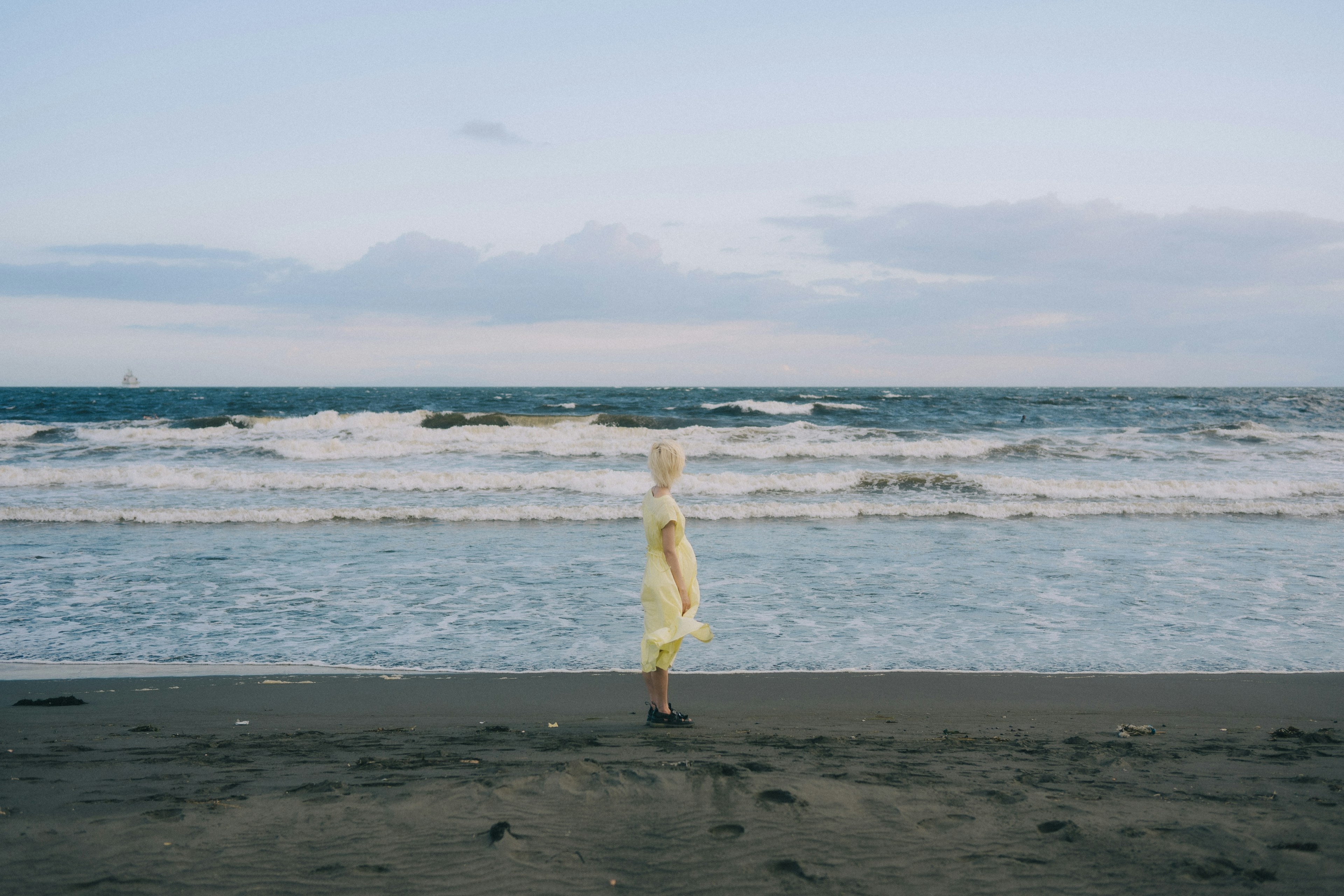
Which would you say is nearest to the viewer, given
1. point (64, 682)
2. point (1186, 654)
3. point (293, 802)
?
point (293, 802)

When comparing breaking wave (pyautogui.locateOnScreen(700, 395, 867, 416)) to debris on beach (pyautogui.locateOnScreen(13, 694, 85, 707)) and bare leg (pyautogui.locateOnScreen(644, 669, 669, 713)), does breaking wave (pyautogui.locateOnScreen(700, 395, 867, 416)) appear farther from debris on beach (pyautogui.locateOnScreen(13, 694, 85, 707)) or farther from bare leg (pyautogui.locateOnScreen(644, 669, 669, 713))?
debris on beach (pyautogui.locateOnScreen(13, 694, 85, 707))

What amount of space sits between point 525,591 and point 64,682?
12.7ft

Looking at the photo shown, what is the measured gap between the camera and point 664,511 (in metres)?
4.27

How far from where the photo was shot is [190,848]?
101 inches

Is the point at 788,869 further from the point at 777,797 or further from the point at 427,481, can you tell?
the point at 427,481

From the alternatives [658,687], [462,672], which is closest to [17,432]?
[462,672]

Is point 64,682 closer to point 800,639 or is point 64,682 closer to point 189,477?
point 800,639

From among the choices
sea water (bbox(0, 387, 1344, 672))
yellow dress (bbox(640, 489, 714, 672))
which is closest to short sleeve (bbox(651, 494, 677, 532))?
yellow dress (bbox(640, 489, 714, 672))

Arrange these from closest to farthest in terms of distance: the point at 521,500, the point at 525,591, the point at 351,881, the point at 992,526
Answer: the point at 351,881 → the point at 525,591 → the point at 992,526 → the point at 521,500

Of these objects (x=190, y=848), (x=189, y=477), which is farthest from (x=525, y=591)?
(x=189, y=477)

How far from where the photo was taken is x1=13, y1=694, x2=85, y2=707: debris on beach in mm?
4863

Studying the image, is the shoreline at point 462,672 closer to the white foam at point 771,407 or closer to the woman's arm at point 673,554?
the woman's arm at point 673,554

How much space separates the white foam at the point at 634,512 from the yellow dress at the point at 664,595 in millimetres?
8004

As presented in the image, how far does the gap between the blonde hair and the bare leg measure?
1.11 m
